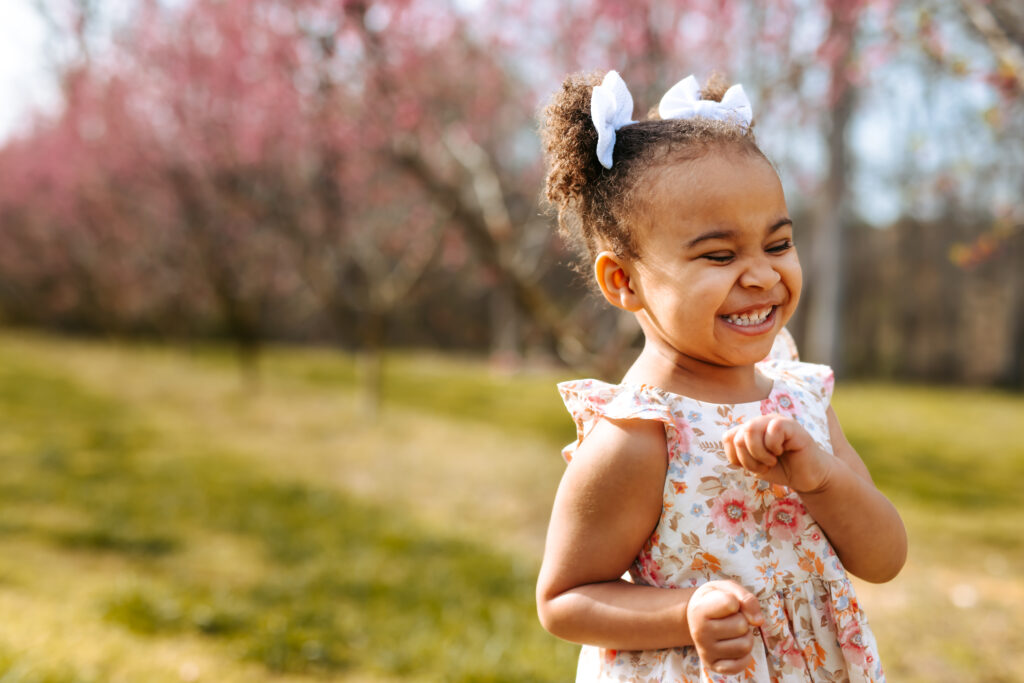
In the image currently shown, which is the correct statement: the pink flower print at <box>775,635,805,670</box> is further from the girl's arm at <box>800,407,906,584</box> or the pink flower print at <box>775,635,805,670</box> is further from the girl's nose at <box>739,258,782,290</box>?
the girl's nose at <box>739,258,782,290</box>

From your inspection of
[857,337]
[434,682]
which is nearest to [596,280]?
[434,682]

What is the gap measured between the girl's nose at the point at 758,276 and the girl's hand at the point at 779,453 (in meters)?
0.20

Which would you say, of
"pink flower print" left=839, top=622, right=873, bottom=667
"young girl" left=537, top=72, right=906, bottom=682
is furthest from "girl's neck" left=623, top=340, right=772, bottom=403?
"pink flower print" left=839, top=622, right=873, bottom=667

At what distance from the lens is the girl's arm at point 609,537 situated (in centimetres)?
113

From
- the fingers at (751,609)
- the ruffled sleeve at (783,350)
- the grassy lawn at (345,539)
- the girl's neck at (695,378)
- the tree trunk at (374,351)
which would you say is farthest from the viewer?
the tree trunk at (374,351)

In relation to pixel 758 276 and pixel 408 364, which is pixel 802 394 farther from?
pixel 408 364

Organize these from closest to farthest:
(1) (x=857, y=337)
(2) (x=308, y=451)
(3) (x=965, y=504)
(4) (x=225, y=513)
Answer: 1. (4) (x=225, y=513)
2. (3) (x=965, y=504)
3. (2) (x=308, y=451)
4. (1) (x=857, y=337)

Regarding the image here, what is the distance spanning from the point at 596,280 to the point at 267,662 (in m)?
2.25

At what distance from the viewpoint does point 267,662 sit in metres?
2.94

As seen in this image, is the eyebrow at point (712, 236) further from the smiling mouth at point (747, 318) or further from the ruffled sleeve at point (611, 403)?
the ruffled sleeve at point (611, 403)

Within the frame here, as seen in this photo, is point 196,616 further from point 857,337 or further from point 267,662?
point 857,337

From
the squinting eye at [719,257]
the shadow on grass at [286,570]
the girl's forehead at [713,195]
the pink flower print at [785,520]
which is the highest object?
the girl's forehead at [713,195]

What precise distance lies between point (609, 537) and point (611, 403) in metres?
0.19

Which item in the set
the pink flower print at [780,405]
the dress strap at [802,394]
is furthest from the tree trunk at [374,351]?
the pink flower print at [780,405]
